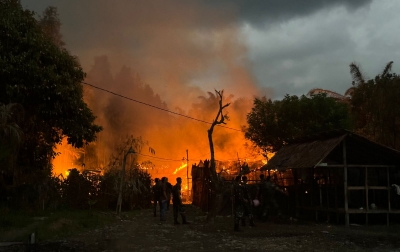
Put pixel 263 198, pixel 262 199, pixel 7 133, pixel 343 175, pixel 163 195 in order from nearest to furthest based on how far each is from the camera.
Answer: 1. pixel 7 133
2. pixel 343 175
3. pixel 263 198
4. pixel 262 199
5. pixel 163 195

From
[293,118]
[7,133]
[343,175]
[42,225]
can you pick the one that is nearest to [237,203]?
[343,175]

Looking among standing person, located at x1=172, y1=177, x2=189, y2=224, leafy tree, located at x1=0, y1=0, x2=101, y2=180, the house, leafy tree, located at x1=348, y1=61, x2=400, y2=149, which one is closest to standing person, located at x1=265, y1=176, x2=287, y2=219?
the house

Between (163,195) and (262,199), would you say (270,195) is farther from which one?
(163,195)

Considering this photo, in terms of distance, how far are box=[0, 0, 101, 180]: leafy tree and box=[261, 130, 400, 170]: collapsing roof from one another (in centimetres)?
931

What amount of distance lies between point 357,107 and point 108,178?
60.6 feet

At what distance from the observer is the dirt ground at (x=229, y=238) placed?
10.7m

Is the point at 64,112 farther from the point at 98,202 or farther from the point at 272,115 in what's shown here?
the point at 272,115

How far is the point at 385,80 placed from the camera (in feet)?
81.4

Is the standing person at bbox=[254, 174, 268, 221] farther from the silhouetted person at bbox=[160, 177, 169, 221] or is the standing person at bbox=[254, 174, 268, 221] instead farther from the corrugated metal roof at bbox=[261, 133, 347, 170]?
the silhouetted person at bbox=[160, 177, 169, 221]

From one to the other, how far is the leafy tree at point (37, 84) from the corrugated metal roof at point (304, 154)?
9.00 metres

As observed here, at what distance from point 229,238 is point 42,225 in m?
6.69

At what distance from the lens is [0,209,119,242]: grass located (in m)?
12.4

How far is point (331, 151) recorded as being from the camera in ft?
49.7

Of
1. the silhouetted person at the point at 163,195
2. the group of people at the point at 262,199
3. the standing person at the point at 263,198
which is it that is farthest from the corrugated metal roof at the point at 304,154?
the silhouetted person at the point at 163,195
